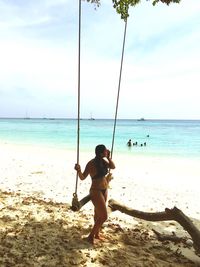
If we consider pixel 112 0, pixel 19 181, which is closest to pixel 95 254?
pixel 112 0

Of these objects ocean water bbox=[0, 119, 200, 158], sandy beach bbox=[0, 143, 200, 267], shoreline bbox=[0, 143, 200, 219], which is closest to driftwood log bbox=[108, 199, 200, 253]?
sandy beach bbox=[0, 143, 200, 267]

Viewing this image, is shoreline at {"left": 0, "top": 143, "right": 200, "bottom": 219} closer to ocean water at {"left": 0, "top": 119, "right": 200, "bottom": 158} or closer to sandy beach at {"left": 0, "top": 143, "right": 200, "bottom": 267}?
sandy beach at {"left": 0, "top": 143, "right": 200, "bottom": 267}

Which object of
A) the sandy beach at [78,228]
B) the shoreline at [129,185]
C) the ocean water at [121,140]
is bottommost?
the ocean water at [121,140]

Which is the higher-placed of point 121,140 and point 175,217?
point 175,217

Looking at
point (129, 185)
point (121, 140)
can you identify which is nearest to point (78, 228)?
point (129, 185)

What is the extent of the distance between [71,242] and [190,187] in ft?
33.0

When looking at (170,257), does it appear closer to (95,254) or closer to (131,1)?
(95,254)

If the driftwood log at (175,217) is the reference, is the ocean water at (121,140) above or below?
below

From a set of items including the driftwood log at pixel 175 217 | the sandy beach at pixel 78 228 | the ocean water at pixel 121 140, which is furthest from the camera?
the ocean water at pixel 121 140

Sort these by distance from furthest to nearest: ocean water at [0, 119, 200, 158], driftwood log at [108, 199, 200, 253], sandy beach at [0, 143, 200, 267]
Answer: ocean water at [0, 119, 200, 158] → driftwood log at [108, 199, 200, 253] → sandy beach at [0, 143, 200, 267]

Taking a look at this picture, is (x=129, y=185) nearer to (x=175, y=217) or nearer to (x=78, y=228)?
(x=78, y=228)

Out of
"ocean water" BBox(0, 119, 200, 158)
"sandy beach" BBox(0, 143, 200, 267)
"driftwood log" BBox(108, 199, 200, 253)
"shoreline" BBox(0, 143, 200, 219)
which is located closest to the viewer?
"sandy beach" BBox(0, 143, 200, 267)

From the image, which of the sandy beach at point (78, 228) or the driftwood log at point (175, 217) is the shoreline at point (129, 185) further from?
the driftwood log at point (175, 217)

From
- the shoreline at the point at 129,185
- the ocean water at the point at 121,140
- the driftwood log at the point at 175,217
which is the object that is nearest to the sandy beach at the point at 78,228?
the shoreline at the point at 129,185
